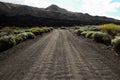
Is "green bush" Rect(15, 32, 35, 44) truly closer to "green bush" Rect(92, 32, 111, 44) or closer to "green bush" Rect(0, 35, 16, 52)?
"green bush" Rect(0, 35, 16, 52)

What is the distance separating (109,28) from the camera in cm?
4434

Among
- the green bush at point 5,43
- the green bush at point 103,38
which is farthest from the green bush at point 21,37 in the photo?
A: the green bush at point 103,38

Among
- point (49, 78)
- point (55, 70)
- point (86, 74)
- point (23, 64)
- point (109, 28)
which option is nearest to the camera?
point (49, 78)

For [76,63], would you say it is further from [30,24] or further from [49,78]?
[30,24]

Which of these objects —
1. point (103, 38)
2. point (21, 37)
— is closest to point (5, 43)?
point (21, 37)

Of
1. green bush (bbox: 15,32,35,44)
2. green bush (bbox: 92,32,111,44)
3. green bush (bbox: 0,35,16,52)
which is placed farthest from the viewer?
green bush (bbox: 15,32,35,44)

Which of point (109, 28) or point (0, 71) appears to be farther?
point (109, 28)

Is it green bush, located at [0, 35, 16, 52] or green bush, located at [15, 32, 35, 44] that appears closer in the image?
green bush, located at [0, 35, 16, 52]

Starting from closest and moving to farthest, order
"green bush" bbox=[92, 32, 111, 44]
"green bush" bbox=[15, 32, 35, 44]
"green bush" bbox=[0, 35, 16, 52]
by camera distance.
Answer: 1. "green bush" bbox=[0, 35, 16, 52]
2. "green bush" bbox=[92, 32, 111, 44]
3. "green bush" bbox=[15, 32, 35, 44]

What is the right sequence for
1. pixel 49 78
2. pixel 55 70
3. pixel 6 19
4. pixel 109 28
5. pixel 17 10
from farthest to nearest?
1. pixel 17 10
2. pixel 6 19
3. pixel 109 28
4. pixel 55 70
5. pixel 49 78

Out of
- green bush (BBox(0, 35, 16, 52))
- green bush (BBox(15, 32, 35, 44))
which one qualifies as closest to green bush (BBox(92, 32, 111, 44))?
green bush (BBox(15, 32, 35, 44))

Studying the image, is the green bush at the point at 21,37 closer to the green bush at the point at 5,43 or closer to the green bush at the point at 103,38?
the green bush at the point at 5,43

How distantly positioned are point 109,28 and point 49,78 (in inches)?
1378

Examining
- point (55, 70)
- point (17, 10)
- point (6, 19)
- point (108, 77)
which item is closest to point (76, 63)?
point (55, 70)
